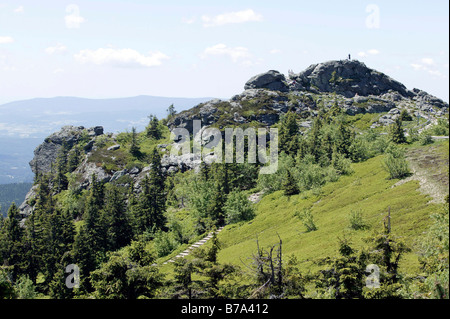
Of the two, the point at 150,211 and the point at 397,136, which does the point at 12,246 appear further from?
the point at 397,136

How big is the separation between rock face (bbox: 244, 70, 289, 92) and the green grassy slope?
110 m

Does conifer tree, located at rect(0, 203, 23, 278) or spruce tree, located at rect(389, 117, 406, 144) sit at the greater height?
spruce tree, located at rect(389, 117, 406, 144)

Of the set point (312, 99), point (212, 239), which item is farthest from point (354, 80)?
point (212, 239)

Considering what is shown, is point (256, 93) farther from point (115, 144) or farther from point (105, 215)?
point (105, 215)

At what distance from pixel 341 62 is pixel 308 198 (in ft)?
484

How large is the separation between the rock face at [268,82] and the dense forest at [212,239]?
130 ft

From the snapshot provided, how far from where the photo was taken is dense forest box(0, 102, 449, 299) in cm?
2522

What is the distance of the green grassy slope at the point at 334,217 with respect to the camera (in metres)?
43.6

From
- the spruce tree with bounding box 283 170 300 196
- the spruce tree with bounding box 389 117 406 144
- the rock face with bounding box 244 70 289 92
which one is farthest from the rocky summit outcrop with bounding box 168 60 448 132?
the spruce tree with bounding box 283 170 300 196

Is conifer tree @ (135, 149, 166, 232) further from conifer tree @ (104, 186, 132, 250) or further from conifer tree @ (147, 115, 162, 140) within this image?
conifer tree @ (147, 115, 162, 140)

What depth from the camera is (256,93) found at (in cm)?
18200

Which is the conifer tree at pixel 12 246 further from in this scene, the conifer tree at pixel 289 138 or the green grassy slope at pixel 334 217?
the conifer tree at pixel 289 138

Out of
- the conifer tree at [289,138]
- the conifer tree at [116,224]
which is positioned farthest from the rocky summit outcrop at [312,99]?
the conifer tree at [116,224]

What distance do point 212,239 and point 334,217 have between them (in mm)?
33304
